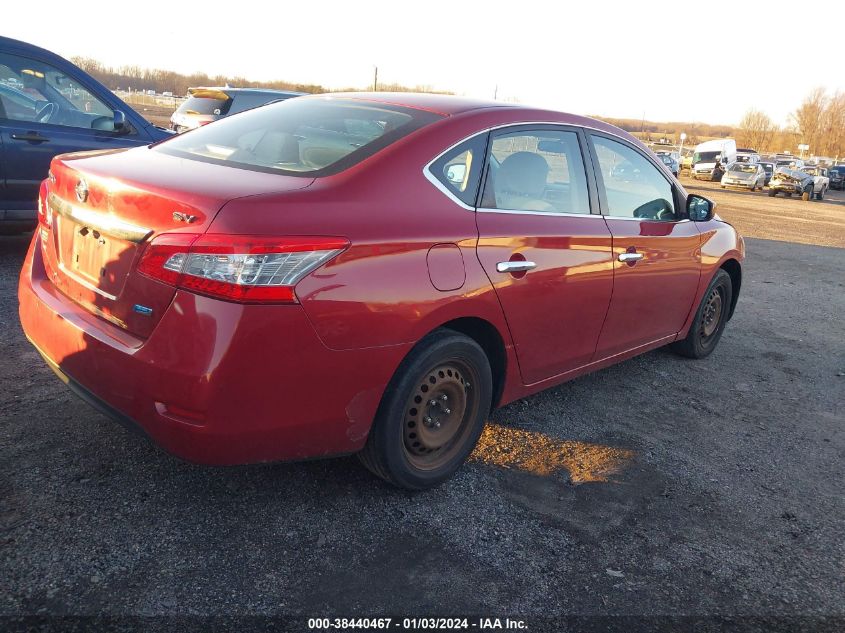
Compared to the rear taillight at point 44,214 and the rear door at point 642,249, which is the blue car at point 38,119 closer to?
the rear taillight at point 44,214

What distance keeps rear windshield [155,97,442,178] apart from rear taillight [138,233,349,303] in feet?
1.65

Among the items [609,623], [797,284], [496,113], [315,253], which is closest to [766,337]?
[797,284]

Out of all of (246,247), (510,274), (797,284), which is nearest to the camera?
(246,247)

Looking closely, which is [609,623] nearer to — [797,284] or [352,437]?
[352,437]

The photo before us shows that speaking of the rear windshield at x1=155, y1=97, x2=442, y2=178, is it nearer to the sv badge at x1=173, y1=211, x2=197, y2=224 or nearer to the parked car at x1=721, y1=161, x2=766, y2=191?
the sv badge at x1=173, y1=211, x2=197, y2=224

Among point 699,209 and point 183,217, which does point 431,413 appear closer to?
point 183,217

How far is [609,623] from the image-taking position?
2.40m

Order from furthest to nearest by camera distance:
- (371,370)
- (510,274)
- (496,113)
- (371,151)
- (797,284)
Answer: (797,284), (496,113), (510,274), (371,151), (371,370)

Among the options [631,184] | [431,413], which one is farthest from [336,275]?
[631,184]

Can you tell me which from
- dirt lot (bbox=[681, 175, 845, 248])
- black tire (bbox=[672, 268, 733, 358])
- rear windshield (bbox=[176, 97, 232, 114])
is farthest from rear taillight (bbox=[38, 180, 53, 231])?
dirt lot (bbox=[681, 175, 845, 248])

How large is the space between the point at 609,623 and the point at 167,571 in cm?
153

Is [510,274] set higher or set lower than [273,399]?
higher

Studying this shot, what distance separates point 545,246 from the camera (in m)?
3.31

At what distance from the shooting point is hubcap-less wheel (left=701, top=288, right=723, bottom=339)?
5359 mm
